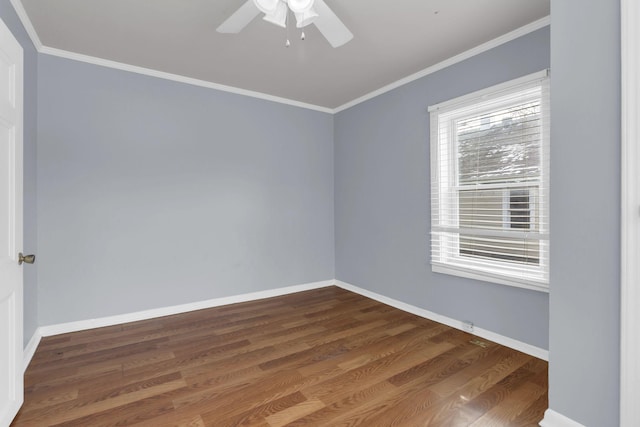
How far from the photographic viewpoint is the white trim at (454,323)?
7.99ft

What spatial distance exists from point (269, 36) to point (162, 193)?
1.93m

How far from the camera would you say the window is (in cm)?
240

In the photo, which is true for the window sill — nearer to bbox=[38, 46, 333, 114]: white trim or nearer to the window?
the window

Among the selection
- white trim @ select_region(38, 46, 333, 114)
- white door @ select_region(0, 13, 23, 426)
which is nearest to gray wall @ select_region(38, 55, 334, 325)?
white trim @ select_region(38, 46, 333, 114)

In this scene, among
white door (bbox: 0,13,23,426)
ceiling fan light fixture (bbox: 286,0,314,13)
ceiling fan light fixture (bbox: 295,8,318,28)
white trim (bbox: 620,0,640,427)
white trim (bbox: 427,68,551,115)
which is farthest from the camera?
white trim (bbox: 427,68,551,115)

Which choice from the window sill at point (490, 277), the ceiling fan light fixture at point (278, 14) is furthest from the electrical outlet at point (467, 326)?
the ceiling fan light fixture at point (278, 14)

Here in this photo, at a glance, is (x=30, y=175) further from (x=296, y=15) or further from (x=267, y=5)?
(x=296, y=15)

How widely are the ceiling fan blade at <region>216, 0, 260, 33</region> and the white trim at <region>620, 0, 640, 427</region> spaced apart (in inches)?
71.4

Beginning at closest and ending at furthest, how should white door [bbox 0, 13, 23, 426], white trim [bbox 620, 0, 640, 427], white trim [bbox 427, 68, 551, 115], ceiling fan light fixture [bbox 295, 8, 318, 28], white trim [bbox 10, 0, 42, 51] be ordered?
white trim [bbox 620, 0, 640, 427] < white door [bbox 0, 13, 23, 426] < ceiling fan light fixture [bbox 295, 8, 318, 28] < white trim [bbox 10, 0, 42, 51] < white trim [bbox 427, 68, 551, 115]

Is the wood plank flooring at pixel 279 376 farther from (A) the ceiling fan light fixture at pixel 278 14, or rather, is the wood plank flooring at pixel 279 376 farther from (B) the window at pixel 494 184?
(A) the ceiling fan light fixture at pixel 278 14

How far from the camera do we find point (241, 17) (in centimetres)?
192

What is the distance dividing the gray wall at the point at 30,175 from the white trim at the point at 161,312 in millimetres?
208

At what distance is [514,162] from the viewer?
2549 millimetres

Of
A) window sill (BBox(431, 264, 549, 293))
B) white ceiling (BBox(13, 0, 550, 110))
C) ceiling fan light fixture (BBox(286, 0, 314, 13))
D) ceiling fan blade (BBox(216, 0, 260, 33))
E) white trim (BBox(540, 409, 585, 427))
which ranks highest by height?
white ceiling (BBox(13, 0, 550, 110))
